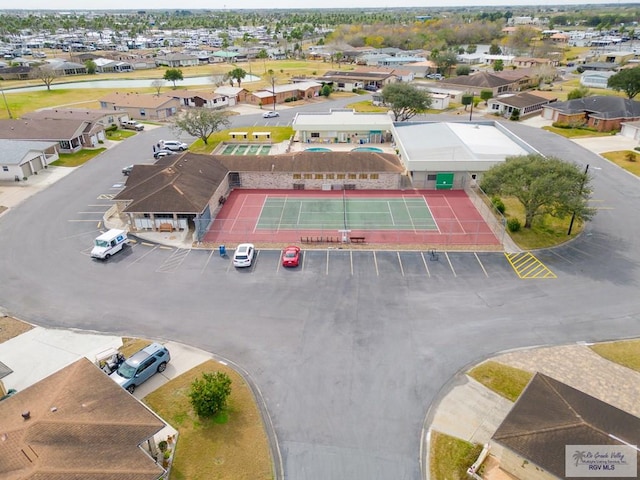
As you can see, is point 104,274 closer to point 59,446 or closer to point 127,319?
point 127,319

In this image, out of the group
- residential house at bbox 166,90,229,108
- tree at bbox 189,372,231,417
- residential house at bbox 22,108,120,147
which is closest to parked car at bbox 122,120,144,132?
residential house at bbox 22,108,120,147

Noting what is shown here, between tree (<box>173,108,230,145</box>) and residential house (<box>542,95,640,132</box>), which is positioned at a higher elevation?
tree (<box>173,108,230,145</box>)

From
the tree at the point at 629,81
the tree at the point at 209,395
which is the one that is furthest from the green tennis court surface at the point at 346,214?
the tree at the point at 629,81

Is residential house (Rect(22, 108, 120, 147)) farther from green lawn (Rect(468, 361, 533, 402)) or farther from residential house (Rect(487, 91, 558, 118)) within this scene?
residential house (Rect(487, 91, 558, 118))

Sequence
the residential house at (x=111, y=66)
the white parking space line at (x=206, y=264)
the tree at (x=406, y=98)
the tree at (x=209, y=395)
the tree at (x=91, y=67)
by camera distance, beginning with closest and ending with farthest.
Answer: the tree at (x=209, y=395) → the white parking space line at (x=206, y=264) → the tree at (x=406, y=98) → the tree at (x=91, y=67) → the residential house at (x=111, y=66)

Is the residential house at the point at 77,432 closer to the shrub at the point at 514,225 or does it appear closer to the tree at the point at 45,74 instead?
the shrub at the point at 514,225

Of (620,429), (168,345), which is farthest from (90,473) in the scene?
(620,429)
